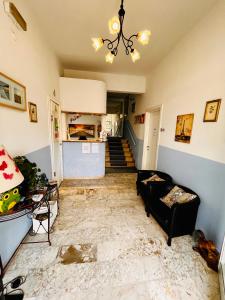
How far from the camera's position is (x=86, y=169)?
4.02 meters

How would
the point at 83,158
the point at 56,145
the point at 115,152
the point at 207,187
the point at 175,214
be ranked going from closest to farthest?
the point at 175,214
the point at 207,187
the point at 56,145
the point at 83,158
the point at 115,152

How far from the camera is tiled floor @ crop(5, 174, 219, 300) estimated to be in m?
1.29

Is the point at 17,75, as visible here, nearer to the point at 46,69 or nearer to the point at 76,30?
the point at 46,69

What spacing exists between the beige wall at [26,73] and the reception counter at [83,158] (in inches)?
46.3

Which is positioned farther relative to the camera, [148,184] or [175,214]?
[148,184]

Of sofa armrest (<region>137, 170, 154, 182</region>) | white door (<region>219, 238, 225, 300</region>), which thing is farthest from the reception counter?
white door (<region>219, 238, 225, 300</region>)

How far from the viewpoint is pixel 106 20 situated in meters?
2.08

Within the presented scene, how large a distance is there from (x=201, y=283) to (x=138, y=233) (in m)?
0.82

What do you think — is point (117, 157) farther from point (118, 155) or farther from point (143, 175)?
point (143, 175)

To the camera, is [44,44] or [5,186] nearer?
[5,186]

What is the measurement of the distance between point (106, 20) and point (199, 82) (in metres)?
1.71

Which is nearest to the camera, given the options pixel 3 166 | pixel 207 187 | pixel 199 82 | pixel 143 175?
pixel 3 166

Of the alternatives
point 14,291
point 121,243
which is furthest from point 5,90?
point 121,243

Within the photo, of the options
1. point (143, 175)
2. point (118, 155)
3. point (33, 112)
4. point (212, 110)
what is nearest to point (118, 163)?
point (118, 155)
